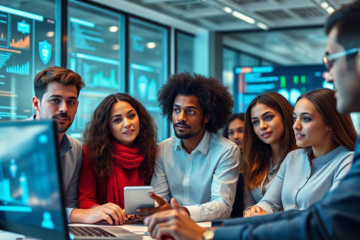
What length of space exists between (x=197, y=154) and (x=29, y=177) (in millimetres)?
1666

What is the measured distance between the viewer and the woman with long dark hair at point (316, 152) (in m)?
2.02

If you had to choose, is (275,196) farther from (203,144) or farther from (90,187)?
(90,187)

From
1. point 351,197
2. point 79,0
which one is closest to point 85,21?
point 79,0

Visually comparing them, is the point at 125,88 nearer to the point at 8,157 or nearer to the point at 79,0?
the point at 79,0

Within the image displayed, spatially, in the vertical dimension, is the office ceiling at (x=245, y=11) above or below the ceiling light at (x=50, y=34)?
above

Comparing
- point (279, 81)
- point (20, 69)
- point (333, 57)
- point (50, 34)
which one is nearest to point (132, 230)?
point (333, 57)

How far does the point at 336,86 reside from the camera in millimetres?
1178

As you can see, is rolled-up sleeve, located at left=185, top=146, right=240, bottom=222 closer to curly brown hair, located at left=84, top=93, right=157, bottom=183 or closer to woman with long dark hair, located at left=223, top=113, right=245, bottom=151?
curly brown hair, located at left=84, top=93, right=157, bottom=183

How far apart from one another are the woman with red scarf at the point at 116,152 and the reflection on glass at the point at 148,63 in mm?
3193

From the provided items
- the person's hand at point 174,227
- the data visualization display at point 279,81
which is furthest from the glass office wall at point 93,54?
the person's hand at point 174,227

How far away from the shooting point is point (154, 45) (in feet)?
Result: 21.3

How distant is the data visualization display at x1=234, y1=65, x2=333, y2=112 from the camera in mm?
5934

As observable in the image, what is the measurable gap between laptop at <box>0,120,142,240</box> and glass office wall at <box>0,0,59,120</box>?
295cm

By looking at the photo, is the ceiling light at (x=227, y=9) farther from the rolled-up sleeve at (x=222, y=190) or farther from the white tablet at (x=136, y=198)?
the white tablet at (x=136, y=198)
